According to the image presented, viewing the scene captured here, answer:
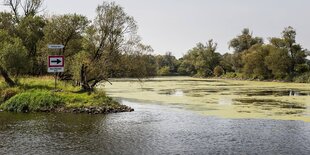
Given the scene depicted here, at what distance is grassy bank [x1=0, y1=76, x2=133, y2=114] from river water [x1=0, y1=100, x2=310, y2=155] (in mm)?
1753

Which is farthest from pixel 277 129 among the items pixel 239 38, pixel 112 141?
pixel 239 38

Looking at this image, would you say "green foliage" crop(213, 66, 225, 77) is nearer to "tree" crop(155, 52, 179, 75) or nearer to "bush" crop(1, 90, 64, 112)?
"tree" crop(155, 52, 179, 75)

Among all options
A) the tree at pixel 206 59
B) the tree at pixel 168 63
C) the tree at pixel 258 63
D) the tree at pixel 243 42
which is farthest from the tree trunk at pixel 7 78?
the tree at pixel 168 63

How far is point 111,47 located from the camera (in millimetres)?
33438

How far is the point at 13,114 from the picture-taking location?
23.8 m

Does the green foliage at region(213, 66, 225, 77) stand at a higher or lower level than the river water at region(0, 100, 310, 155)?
higher

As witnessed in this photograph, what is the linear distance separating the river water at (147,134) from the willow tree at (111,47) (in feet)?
29.6

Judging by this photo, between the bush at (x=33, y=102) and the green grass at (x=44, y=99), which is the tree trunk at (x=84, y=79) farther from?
the bush at (x=33, y=102)

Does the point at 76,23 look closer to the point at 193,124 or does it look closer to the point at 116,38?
the point at 116,38

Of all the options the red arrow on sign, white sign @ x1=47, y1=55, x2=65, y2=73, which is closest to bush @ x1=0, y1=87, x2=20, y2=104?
white sign @ x1=47, y1=55, x2=65, y2=73

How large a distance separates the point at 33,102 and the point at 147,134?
40.6ft

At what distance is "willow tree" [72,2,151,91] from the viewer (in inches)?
1268

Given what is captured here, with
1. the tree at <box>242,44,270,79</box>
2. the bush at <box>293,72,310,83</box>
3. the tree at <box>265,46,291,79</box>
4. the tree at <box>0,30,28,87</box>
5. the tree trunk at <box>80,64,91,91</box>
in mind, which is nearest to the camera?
the tree at <box>0,30,28,87</box>

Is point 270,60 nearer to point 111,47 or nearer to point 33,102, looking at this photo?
point 111,47
